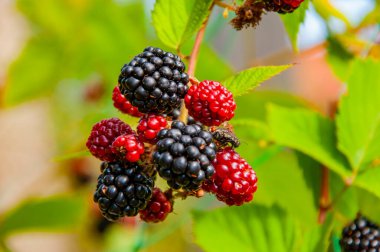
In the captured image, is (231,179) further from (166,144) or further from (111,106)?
(111,106)

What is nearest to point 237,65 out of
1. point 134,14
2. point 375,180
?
point 134,14

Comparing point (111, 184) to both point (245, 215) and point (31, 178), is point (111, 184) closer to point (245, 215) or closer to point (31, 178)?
point (245, 215)

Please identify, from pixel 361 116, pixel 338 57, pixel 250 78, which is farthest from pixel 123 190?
pixel 338 57

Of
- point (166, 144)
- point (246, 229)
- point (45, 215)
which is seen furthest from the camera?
point (45, 215)

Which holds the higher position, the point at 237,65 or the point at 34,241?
the point at 237,65

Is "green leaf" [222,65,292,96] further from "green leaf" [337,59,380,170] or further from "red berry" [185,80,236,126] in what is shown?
"green leaf" [337,59,380,170]

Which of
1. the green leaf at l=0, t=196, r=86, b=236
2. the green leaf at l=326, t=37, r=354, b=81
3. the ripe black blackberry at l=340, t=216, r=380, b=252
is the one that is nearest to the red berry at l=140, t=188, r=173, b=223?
the ripe black blackberry at l=340, t=216, r=380, b=252
